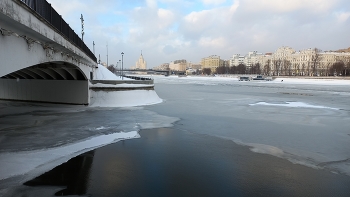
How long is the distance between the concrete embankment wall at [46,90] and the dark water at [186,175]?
1660 cm

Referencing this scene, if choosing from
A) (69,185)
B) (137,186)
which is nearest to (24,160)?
(69,185)

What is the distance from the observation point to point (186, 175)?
27.7ft

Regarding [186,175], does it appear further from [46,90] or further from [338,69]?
[338,69]

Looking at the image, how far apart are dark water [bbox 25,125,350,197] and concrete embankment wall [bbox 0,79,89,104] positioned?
16.6m

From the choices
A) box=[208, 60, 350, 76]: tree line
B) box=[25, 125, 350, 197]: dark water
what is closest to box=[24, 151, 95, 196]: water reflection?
box=[25, 125, 350, 197]: dark water

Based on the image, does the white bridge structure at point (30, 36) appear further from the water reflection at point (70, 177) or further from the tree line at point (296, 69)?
the tree line at point (296, 69)

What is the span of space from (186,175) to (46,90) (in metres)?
23.9

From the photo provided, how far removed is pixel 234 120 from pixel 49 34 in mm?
12234

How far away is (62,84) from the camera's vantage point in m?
27.2

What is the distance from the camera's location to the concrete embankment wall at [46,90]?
2666 centimetres

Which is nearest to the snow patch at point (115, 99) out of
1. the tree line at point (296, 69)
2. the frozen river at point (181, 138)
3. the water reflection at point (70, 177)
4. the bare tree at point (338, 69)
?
the frozen river at point (181, 138)

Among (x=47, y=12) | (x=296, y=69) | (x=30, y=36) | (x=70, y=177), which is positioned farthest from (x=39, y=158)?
(x=296, y=69)

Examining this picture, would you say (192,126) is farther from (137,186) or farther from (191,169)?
(137,186)

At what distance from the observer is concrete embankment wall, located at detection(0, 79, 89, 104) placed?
2666 centimetres
